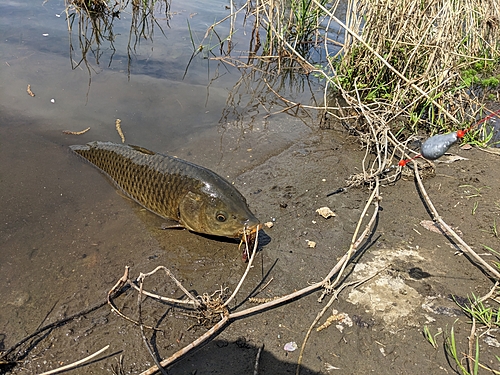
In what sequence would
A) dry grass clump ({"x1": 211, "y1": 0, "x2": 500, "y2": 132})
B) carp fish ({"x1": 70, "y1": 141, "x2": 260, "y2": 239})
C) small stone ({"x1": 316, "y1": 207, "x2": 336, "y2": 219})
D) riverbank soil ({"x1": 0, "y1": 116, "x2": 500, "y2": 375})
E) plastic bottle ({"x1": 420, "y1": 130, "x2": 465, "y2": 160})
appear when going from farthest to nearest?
dry grass clump ({"x1": 211, "y1": 0, "x2": 500, "y2": 132}), small stone ({"x1": 316, "y1": 207, "x2": 336, "y2": 219}), plastic bottle ({"x1": 420, "y1": 130, "x2": 465, "y2": 160}), carp fish ({"x1": 70, "y1": 141, "x2": 260, "y2": 239}), riverbank soil ({"x1": 0, "y1": 116, "x2": 500, "y2": 375})

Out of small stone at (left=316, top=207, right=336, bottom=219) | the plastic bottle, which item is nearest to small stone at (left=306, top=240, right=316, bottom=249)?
small stone at (left=316, top=207, right=336, bottom=219)

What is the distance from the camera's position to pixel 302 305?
2.75 m

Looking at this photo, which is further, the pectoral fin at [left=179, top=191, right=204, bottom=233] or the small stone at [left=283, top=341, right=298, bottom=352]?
the pectoral fin at [left=179, top=191, right=204, bottom=233]

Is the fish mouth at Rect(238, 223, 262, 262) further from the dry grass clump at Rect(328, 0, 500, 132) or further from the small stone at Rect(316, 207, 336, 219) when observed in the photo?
the dry grass clump at Rect(328, 0, 500, 132)

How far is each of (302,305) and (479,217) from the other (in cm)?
209

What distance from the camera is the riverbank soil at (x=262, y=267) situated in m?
2.41

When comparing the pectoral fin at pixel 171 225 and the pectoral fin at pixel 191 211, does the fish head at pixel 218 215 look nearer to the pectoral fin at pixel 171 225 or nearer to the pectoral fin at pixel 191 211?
the pectoral fin at pixel 191 211

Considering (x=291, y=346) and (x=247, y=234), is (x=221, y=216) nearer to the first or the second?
(x=247, y=234)

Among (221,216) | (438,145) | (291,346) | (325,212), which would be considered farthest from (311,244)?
(438,145)

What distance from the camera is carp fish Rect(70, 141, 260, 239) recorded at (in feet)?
10.6

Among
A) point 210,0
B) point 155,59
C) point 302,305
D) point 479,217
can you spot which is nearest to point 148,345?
point 302,305

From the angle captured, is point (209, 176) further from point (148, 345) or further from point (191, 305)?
point (148, 345)

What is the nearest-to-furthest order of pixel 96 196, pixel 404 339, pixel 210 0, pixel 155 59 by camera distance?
pixel 404 339, pixel 96 196, pixel 155 59, pixel 210 0

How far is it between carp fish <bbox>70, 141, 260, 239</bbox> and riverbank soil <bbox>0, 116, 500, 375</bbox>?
0.54 ft
